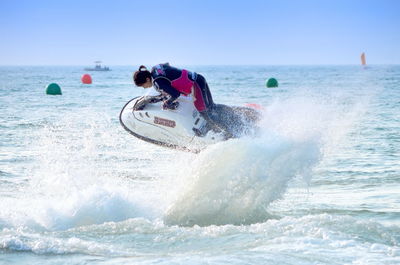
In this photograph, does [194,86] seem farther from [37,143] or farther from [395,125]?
[395,125]

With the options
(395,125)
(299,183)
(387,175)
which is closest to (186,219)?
(299,183)

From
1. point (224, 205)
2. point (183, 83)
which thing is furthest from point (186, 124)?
point (224, 205)

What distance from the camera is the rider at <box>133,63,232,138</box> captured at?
28.2 feet

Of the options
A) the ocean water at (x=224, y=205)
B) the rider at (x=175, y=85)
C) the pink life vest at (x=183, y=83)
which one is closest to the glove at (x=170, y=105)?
the rider at (x=175, y=85)

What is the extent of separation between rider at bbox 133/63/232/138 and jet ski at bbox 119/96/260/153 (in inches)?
2.7

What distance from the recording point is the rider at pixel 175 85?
8609 millimetres

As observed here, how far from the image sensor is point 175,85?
8.84 meters

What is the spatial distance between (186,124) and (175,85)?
0.62m

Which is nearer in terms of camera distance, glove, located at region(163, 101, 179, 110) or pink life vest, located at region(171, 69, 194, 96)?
pink life vest, located at region(171, 69, 194, 96)

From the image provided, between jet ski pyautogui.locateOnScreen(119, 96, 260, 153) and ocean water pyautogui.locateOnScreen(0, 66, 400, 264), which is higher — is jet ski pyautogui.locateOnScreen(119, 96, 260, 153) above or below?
above

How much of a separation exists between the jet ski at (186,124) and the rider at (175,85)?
69 millimetres

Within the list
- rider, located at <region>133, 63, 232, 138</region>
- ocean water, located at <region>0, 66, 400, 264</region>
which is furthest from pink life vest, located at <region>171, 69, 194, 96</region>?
ocean water, located at <region>0, 66, 400, 264</region>

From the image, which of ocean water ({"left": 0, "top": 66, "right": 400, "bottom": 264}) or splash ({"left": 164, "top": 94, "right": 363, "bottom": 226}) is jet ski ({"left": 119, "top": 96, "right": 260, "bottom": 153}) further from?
splash ({"left": 164, "top": 94, "right": 363, "bottom": 226})

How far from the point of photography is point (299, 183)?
1006 cm
